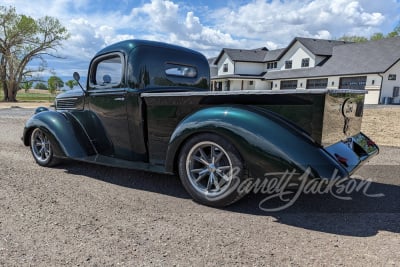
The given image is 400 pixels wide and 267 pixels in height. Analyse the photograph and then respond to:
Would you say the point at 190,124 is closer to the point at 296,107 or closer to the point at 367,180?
the point at 296,107

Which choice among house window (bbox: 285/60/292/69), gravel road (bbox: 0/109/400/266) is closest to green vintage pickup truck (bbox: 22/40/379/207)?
gravel road (bbox: 0/109/400/266)

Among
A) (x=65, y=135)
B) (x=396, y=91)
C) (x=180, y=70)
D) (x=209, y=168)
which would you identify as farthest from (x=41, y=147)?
(x=396, y=91)

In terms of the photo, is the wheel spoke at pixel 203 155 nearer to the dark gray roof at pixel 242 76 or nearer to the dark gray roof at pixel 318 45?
the dark gray roof at pixel 318 45

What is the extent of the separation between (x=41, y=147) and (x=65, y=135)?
88 cm

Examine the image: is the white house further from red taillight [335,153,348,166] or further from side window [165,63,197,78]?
red taillight [335,153,348,166]

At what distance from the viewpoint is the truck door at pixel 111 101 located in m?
3.89

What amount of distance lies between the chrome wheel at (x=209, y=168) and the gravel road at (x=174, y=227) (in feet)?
0.75

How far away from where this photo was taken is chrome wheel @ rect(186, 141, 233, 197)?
10.2 feet

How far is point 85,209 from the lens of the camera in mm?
3117

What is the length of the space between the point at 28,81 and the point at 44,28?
6627 millimetres

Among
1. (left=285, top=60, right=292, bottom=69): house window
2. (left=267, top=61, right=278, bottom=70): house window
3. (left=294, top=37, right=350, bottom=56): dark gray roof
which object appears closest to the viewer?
(left=294, top=37, right=350, bottom=56): dark gray roof

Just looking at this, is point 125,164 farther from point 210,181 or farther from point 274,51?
point 274,51

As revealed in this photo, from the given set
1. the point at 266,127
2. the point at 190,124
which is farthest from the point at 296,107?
the point at 190,124

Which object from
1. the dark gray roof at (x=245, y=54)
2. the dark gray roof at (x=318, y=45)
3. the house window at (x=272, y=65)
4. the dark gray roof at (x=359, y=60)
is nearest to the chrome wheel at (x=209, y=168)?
the dark gray roof at (x=359, y=60)
